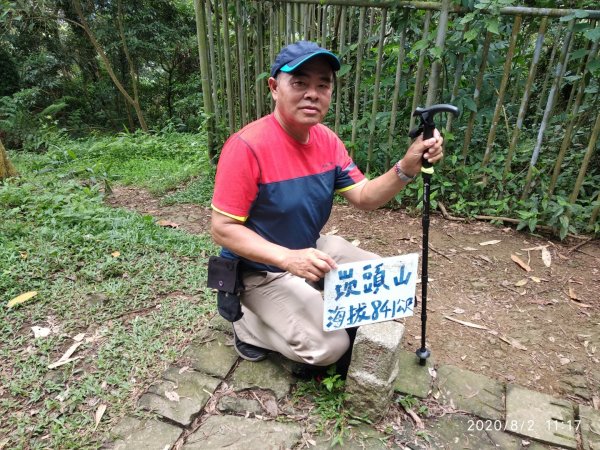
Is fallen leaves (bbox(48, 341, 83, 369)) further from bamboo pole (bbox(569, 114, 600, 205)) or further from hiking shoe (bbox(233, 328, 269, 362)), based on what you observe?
bamboo pole (bbox(569, 114, 600, 205))

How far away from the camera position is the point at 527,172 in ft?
11.5

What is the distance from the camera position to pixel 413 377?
77.4 inches

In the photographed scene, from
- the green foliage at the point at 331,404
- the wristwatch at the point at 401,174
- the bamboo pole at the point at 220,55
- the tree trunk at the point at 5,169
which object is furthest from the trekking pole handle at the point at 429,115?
the tree trunk at the point at 5,169

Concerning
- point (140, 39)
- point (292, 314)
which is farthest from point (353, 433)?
point (140, 39)

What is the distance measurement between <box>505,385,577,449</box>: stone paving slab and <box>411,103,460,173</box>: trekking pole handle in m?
1.21

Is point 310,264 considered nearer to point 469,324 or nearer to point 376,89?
point 469,324

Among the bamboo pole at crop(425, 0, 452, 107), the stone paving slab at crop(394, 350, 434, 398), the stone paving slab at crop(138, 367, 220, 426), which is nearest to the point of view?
the stone paving slab at crop(138, 367, 220, 426)

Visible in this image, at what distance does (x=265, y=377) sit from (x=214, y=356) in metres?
0.32

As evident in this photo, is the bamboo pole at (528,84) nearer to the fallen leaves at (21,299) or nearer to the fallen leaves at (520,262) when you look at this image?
the fallen leaves at (520,262)

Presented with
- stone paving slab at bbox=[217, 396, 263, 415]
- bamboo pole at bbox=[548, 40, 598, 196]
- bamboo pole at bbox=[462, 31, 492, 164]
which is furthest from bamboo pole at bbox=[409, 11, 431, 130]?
stone paving slab at bbox=[217, 396, 263, 415]

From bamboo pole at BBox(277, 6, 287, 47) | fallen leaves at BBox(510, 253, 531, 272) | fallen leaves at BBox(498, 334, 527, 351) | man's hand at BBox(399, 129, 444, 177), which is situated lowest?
fallen leaves at BBox(498, 334, 527, 351)

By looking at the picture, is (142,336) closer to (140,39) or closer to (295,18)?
(295,18)
